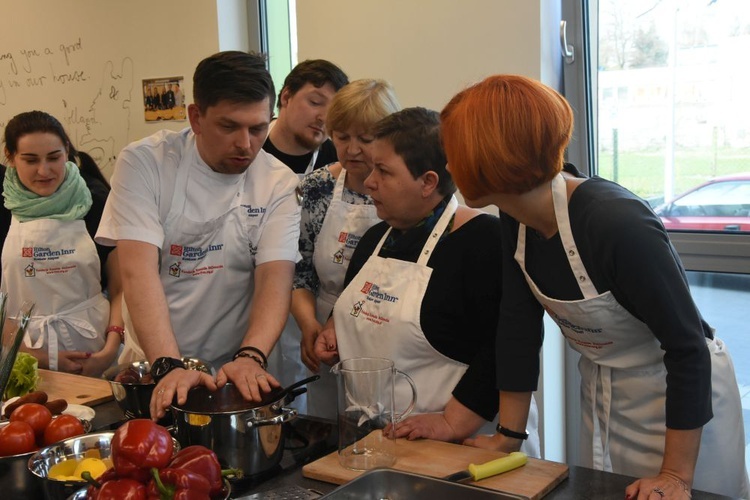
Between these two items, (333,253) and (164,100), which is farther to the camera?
(164,100)

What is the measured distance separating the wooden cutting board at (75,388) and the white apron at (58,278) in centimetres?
66

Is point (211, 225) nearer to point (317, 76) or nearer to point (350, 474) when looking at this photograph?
point (317, 76)

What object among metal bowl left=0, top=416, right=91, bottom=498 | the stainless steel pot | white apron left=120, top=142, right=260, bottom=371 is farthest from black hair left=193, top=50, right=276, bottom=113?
metal bowl left=0, top=416, right=91, bottom=498

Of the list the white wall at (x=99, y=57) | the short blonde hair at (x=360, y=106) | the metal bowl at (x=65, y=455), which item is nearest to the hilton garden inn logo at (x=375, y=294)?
the short blonde hair at (x=360, y=106)

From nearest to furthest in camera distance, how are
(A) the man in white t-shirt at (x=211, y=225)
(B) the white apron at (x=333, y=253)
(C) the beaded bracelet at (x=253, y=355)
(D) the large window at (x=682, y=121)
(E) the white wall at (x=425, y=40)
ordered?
(C) the beaded bracelet at (x=253, y=355)
(A) the man in white t-shirt at (x=211, y=225)
(B) the white apron at (x=333, y=253)
(D) the large window at (x=682, y=121)
(E) the white wall at (x=425, y=40)

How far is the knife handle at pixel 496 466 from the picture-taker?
1214 mm

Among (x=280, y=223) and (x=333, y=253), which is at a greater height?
(x=280, y=223)

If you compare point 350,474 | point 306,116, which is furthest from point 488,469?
point 306,116

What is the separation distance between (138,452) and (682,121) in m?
2.06

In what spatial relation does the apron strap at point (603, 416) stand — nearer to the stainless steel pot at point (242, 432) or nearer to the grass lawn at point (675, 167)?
the stainless steel pot at point (242, 432)

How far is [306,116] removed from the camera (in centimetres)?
227

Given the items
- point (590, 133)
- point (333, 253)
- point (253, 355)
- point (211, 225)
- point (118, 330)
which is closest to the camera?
point (253, 355)

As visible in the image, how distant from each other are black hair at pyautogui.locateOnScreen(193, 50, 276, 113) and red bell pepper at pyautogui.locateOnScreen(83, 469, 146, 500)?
90cm

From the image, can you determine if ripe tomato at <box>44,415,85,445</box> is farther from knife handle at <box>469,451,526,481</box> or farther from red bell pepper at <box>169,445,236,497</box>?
knife handle at <box>469,451,526,481</box>
